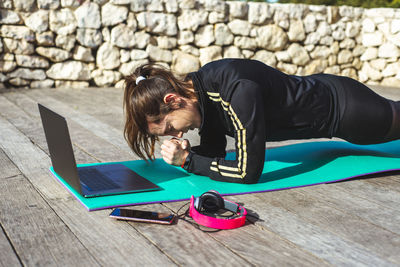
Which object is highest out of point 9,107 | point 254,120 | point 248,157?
point 254,120

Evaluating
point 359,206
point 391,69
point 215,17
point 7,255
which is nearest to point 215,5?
point 215,17

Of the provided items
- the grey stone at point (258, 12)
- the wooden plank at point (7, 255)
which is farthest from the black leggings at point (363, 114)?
the grey stone at point (258, 12)

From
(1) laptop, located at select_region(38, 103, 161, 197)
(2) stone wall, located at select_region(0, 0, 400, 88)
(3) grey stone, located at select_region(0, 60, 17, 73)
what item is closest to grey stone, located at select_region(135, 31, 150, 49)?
(2) stone wall, located at select_region(0, 0, 400, 88)

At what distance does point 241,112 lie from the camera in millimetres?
2080

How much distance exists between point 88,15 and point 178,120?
416cm

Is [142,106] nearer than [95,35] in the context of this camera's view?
Yes

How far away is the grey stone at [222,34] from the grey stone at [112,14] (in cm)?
132

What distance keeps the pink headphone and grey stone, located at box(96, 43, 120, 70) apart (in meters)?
4.51

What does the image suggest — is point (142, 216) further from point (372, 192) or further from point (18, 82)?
point (18, 82)

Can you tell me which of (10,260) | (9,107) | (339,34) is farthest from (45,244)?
(339,34)

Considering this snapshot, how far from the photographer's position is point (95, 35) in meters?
5.94

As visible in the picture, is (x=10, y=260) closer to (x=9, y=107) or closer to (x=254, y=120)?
(x=254, y=120)

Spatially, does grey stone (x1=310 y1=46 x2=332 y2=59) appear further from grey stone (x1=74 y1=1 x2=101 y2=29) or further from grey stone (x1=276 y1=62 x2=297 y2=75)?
grey stone (x1=74 y1=1 x2=101 y2=29)

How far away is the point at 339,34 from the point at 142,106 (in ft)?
19.5
